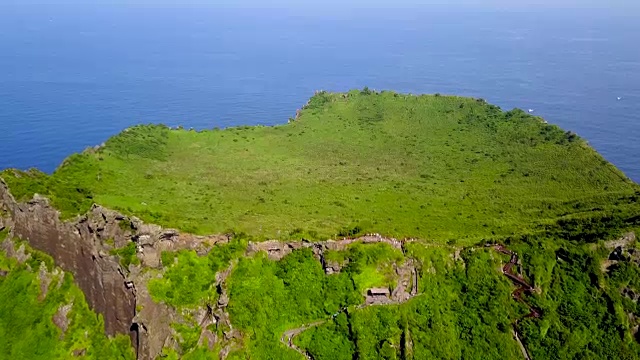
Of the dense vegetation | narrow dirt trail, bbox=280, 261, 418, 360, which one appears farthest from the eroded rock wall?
narrow dirt trail, bbox=280, 261, 418, 360

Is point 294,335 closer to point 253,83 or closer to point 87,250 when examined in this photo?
point 87,250

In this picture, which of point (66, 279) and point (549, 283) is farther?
point (66, 279)

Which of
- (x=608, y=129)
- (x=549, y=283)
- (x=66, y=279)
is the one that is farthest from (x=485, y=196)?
(x=608, y=129)

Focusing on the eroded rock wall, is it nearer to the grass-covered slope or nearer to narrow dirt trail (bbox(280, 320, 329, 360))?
the grass-covered slope

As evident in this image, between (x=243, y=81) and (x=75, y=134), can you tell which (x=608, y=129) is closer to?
(x=243, y=81)

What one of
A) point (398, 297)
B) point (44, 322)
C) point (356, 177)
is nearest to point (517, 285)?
point (398, 297)

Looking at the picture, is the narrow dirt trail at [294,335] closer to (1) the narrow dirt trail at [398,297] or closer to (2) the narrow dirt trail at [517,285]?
(1) the narrow dirt trail at [398,297]
